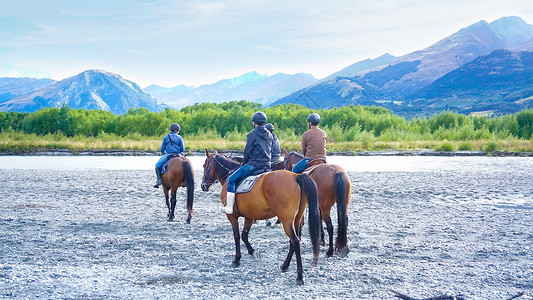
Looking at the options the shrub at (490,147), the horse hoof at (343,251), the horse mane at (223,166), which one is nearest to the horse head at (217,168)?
the horse mane at (223,166)

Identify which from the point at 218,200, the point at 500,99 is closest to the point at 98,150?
the point at 218,200

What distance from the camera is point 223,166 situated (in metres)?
8.64

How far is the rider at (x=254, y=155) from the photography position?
21.2 ft

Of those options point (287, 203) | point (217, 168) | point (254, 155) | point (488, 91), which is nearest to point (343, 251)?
point (287, 203)

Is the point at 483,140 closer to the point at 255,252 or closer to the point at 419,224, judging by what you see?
the point at 419,224

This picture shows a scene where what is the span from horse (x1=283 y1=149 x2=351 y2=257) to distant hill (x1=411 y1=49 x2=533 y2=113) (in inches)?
5750

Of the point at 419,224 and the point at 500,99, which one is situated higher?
the point at 500,99

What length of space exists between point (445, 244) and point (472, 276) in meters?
1.72

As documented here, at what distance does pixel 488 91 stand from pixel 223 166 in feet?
627

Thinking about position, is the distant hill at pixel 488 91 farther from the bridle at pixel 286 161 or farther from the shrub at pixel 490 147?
the bridle at pixel 286 161

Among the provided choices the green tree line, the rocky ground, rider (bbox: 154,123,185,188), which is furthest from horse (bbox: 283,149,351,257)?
the green tree line

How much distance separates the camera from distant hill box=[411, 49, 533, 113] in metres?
145

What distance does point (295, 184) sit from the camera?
5.90 m

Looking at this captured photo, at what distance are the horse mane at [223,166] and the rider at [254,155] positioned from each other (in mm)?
2035
